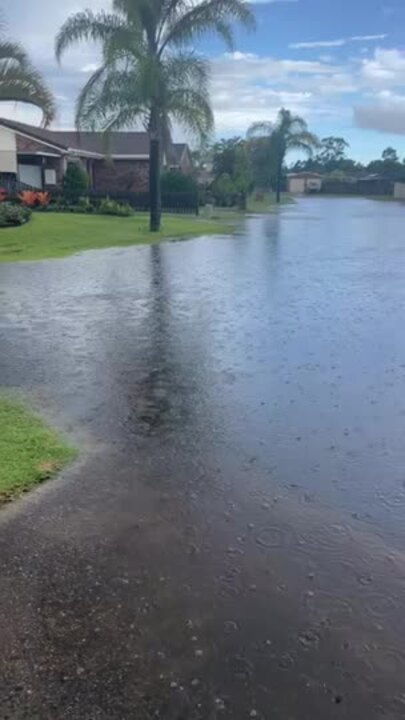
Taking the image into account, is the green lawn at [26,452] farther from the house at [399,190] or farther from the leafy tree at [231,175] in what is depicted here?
the house at [399,190]

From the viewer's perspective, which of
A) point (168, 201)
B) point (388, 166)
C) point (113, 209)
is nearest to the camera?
point (113, 209)

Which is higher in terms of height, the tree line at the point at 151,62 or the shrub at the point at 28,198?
the tree line at the point at 151,62

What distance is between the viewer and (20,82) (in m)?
20.1

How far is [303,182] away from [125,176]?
71611 mm

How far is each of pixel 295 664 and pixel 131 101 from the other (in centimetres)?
2373

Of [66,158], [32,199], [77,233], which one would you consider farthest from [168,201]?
[77,233]

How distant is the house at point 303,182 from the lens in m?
110

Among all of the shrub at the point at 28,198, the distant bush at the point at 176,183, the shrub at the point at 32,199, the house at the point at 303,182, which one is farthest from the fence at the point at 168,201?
the house at the point at 303,182

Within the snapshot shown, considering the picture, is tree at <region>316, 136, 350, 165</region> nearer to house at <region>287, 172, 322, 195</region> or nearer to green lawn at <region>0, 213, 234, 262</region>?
house at <region>287, 172, 322, 195</region>

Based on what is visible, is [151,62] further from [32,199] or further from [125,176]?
[125,176]

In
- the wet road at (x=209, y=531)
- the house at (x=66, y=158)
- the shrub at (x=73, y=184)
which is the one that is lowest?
the wet road at (x=209, y=531)

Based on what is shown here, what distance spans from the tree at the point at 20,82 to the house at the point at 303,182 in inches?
3617

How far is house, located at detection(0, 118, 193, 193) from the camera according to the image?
3488 centimetres

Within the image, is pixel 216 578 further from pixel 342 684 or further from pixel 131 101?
pixel 131 101
